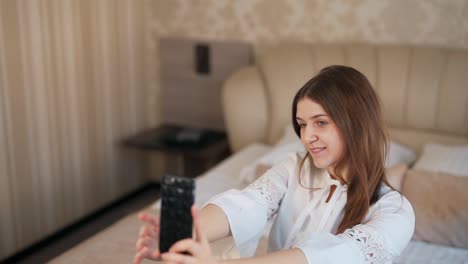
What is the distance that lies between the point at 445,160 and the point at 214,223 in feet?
4.96

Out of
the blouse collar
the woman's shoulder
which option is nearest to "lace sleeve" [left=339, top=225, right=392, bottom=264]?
the woman's shoulder

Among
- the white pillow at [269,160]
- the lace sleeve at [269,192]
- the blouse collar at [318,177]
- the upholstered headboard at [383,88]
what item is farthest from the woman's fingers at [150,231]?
the upholstered headboard at [383,88]

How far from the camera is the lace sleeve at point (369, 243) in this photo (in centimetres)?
114

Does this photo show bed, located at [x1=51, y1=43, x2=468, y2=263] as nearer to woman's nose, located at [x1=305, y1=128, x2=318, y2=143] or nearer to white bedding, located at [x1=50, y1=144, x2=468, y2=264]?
white bedding, located at [x1=50, y1=144, x2=468, y2=264]

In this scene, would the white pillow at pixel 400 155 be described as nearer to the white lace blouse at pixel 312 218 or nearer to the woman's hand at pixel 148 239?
the white lace blouse at pixel 312 218

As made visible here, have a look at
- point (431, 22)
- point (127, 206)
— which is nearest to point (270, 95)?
point (431, 22)

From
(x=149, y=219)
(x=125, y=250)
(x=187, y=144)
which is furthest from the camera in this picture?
(x=187, y=144)

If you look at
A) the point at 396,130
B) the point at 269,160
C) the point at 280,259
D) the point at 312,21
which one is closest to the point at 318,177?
the point at 280,259

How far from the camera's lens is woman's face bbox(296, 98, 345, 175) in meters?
1.26

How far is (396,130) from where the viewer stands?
2.77 metres

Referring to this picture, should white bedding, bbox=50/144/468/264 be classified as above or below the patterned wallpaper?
below

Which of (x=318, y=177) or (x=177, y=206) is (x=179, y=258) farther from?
(x=318, y=177)

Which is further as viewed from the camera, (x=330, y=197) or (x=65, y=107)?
(x=65, y=107)

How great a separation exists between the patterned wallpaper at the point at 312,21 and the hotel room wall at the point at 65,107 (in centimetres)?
27
